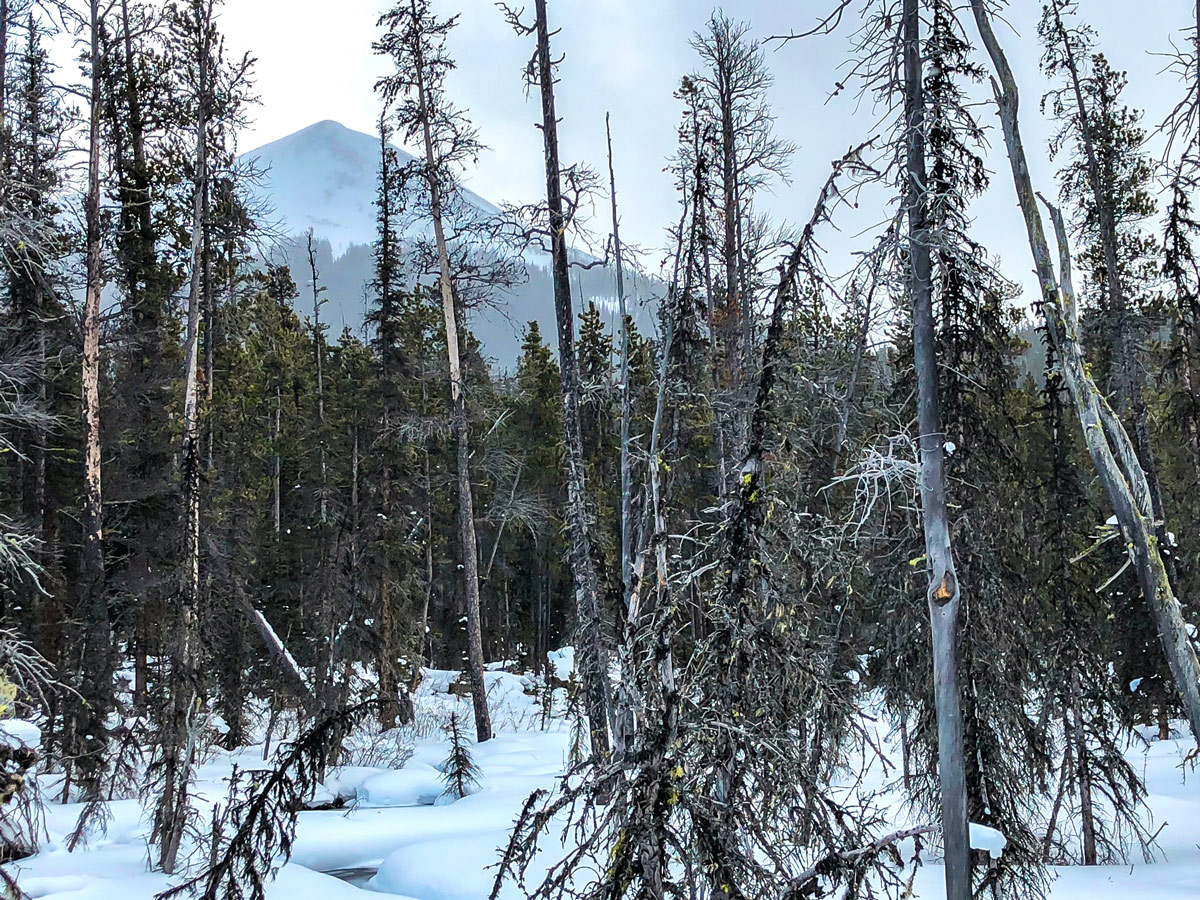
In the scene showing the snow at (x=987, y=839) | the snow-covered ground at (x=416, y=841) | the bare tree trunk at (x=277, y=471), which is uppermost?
the bare tree trunk at (x=277, y=471)

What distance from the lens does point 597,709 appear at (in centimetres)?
1112

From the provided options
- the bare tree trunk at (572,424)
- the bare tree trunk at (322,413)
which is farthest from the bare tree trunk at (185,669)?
the bare tree trunk at (322,413)

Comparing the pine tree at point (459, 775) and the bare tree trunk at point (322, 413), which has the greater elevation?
the bare tree trunk at point (322, 413)

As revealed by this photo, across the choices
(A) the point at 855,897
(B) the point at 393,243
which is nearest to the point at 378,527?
(B) the point at 393,243

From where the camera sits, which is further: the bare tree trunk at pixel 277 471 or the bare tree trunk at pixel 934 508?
the bare tree trunk at pixel 277 471

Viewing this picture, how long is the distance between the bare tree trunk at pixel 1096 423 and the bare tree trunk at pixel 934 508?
55 cm

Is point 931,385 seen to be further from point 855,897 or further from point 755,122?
point 755,122

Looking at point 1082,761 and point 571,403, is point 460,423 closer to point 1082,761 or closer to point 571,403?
point 571,403

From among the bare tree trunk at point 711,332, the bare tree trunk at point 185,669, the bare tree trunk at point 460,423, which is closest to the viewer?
the bare tree trunk at point 185,669

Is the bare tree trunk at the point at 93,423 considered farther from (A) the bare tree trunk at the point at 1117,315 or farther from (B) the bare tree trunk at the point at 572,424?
(A) the bare tree trunk at the point at 1117,315

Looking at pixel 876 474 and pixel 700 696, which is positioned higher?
pixel 876 474

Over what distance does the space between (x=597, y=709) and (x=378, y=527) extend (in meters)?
11.5

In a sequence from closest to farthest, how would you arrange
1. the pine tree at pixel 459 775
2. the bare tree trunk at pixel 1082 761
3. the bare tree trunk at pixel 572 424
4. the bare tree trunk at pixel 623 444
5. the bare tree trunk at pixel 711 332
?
the bare tree trunk at pixel 623 444 < the bare tree trunk at pixel 1082 761 < the bare tree trunk at pixel 572 424 < the bare tree trunk at pixel 711 332 < the pine tree at pixel 459 775

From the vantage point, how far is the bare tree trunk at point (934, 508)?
17.2 feet
